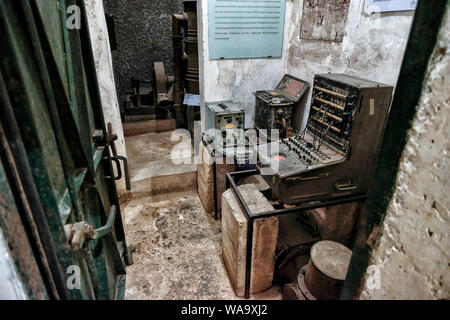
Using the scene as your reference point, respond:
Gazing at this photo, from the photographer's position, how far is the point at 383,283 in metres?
0.94

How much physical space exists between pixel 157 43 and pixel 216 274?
18.3 feet

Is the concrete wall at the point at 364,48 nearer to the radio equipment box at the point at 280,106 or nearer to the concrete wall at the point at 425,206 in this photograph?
the radio equipment box at the point at 280,106

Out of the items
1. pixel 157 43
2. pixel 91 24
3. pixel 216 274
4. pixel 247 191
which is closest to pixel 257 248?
→ pixel 247 191

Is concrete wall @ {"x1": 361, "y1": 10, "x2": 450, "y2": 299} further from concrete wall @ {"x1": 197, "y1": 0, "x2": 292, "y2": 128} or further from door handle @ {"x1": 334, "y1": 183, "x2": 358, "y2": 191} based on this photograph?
concrete wall @ {"x1": 197, "y1": 0, "x2": 292, "y2": 128}

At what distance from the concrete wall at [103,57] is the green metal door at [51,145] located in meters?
1.34

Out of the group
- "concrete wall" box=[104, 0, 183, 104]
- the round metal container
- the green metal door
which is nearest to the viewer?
the green metal door

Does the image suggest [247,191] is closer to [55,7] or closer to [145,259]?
[145,259]

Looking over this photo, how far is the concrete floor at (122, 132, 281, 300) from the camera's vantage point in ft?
8.39

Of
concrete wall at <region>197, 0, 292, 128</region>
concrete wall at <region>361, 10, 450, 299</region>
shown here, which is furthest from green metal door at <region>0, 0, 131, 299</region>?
concrete wall at <region>197, 0, 292, 128</region>

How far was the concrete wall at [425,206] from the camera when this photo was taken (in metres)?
0.73

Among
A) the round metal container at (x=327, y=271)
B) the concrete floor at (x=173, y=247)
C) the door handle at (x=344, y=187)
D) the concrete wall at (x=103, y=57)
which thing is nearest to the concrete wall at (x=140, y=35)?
the concrete floor at (x=173, y=247)

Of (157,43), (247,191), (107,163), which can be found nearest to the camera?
(107,163)

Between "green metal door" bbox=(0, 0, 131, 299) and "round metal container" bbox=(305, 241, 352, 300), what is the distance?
4.90ft

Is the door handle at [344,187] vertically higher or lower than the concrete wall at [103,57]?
lower
